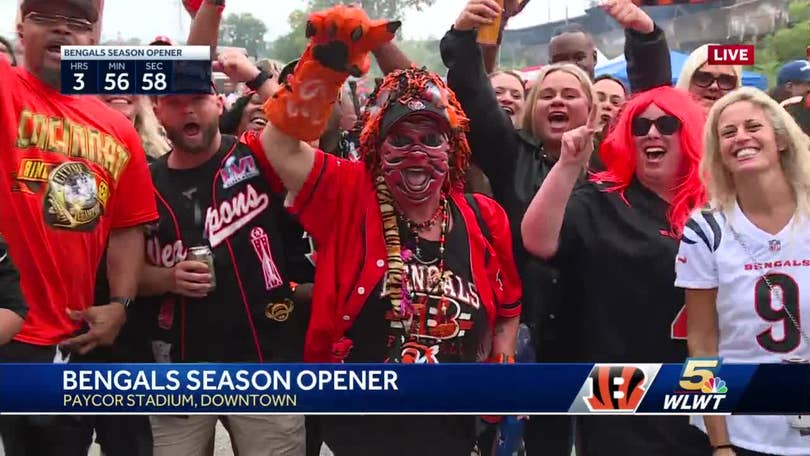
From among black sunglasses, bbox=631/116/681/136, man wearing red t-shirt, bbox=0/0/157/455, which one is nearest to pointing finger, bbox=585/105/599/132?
black sunglasses, bbox=631/116/681/136

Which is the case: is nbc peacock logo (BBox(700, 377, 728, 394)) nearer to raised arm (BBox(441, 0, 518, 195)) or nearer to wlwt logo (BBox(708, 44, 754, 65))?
raised arm (BBox(441, 0, 518, 195))

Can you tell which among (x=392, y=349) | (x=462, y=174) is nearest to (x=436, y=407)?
(x=392, y=349)

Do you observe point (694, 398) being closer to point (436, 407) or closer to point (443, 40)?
point (436, 407)

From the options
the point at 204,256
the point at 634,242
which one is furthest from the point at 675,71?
the point at 204,256

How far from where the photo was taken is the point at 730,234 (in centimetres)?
266

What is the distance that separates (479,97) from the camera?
3123 mm

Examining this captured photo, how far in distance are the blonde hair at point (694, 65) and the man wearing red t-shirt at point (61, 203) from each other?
6.25 feet

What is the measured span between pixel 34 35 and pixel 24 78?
0.46 ft

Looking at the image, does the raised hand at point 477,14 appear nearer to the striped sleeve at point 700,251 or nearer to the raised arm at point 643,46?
the raised arm at point 643,46

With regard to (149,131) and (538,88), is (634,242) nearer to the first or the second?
(538,88)

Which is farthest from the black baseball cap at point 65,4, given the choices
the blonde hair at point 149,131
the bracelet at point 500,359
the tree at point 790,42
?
the tree at point 790,42

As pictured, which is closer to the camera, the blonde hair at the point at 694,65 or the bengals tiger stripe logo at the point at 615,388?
the bengals tiger stripe logo at the point at 615,388

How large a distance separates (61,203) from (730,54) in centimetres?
234

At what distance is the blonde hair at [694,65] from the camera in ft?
11.6
